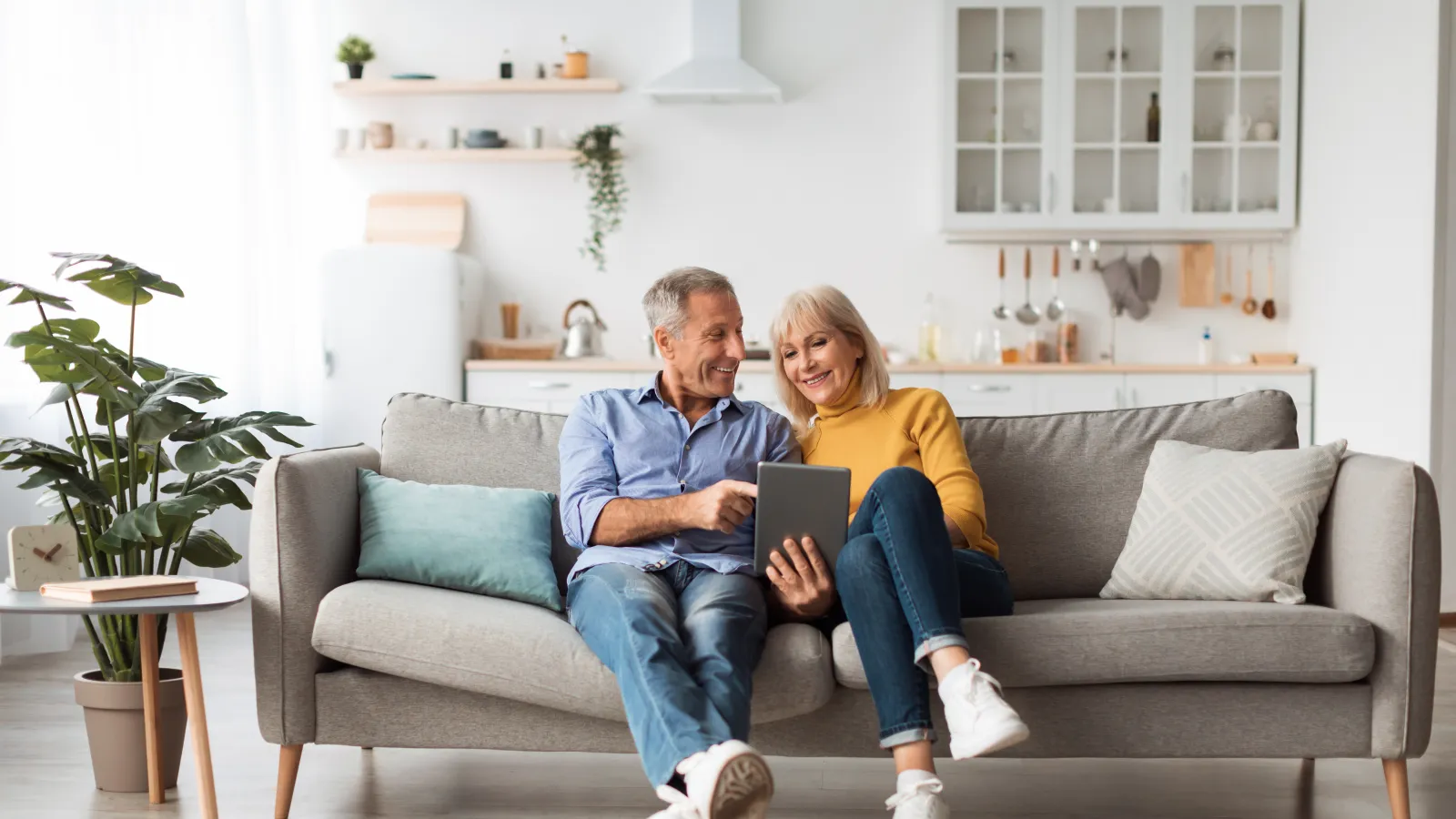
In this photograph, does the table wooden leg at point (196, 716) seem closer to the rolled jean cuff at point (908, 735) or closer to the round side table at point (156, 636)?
the round side table at point (156, 636)

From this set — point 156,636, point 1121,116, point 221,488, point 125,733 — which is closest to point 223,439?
point 221,488

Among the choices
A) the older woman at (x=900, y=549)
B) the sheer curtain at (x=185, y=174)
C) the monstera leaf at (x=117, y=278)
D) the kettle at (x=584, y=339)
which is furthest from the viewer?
the kettle at (x=584, y=339)

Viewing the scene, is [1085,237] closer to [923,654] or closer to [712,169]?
[712,169]

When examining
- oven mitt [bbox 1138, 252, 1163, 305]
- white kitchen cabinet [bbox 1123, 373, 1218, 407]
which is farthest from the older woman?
oven mitt [bbox 1138, 252, 1163, 305]

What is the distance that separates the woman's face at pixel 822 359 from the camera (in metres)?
2.38

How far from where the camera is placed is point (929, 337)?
17.3 ft

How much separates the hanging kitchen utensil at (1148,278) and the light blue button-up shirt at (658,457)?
3.31 m

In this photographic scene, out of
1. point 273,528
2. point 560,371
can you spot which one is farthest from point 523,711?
point 560,371

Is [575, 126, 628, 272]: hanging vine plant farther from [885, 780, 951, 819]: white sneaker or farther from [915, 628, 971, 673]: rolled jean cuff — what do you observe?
[885, 780, 951, 819]: white sneaker

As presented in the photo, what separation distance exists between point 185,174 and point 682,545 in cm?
294

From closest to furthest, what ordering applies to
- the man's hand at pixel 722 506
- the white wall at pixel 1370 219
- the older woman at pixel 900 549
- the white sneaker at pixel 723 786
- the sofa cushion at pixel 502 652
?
the white sneaker at pixel 723 786, the older woman at pixel 900 549, the sofa cushion at pixel 502 652, the man's hand at pixel 722 506, the white wall at pixel 1370 219

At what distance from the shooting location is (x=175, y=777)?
2.44 metres

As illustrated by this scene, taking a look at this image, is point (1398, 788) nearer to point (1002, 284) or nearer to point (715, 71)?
point (1002, 284)

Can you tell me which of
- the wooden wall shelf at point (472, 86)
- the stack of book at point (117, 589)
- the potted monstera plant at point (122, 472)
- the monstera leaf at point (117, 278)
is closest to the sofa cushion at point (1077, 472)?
the potted monstera plant at point (122, 472)
